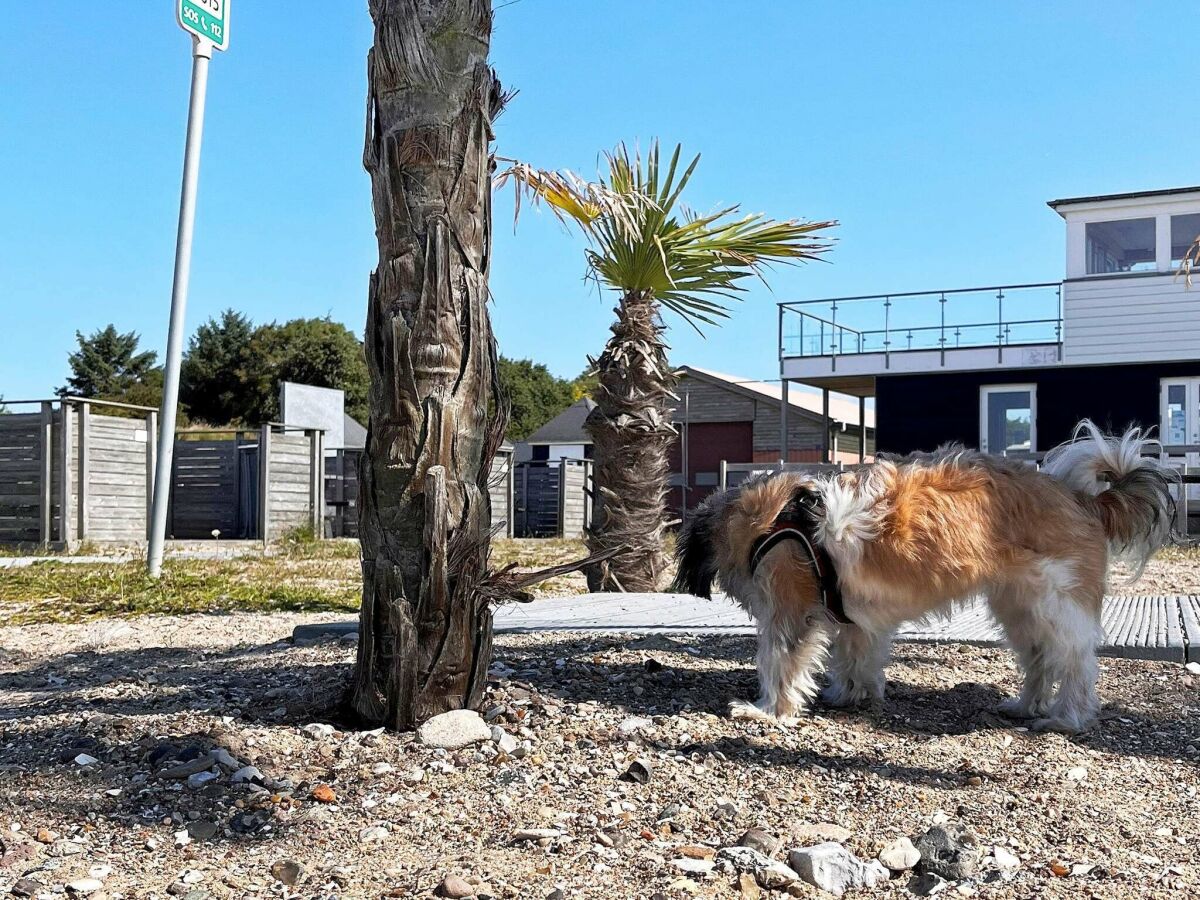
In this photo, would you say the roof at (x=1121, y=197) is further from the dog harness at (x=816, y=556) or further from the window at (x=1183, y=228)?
the dog harness at (x=816, y=556)

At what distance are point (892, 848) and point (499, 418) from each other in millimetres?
1847

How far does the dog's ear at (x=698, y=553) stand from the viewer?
4715 mm

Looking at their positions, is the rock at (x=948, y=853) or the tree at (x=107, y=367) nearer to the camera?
the rock at (x=948, y=853)

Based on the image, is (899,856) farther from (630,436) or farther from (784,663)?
(630,436)

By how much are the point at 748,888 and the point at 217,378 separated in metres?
62.9

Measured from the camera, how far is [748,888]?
9.01 ft

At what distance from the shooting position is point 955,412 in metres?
25.3

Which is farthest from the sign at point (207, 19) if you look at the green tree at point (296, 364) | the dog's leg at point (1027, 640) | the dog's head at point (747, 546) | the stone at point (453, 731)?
the green tree at point (296, 364)

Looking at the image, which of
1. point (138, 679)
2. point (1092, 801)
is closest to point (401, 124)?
point (138, 679)

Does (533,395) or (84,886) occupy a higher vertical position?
(533,395)

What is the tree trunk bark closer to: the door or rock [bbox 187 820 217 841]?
rock [bbox 187 820 217 841]

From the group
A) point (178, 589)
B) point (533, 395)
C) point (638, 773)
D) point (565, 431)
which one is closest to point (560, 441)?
point (565, 431)

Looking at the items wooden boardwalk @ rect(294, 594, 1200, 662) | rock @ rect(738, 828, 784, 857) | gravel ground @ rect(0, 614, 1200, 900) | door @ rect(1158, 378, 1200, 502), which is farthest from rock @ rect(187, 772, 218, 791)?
door @ rect(1158, 378, 1200, 502)

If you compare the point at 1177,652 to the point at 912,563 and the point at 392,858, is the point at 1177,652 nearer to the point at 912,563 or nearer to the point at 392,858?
the point at 912,563
